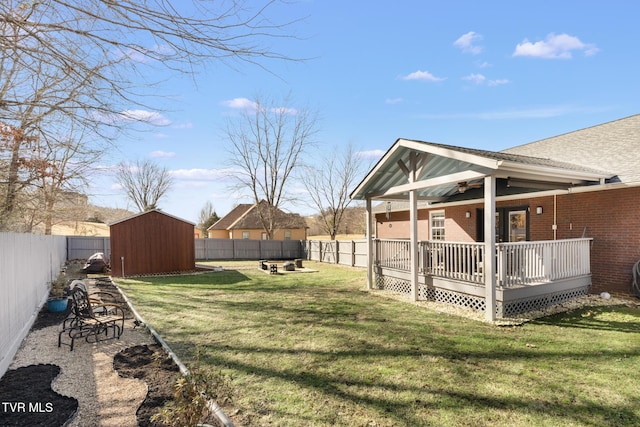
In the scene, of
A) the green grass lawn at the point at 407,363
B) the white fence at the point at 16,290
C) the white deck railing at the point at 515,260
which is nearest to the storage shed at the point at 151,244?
the white fence at the point at 16,290

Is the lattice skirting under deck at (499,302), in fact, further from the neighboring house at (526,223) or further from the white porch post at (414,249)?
the white porch post at (414,249)

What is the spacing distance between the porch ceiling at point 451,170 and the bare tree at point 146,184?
129ft

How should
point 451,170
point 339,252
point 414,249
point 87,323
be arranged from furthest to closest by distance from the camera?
point 339,252
point 451,170
point 414,249
point 87,323

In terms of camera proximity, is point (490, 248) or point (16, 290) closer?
point (16, 290)

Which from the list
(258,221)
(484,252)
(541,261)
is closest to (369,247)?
(484,252)

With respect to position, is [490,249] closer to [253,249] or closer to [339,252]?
[339,252]

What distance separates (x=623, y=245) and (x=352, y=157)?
25.5 meters

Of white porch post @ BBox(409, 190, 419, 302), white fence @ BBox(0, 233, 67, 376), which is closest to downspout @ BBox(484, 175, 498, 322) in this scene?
white porch post @ BBox(409, 190, 419, 302)

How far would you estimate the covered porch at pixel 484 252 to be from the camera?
6898 mm

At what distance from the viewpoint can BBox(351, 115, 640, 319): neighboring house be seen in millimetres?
7141

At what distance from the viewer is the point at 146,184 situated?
43094 millimetres

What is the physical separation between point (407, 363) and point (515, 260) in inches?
167

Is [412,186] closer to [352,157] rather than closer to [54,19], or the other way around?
[54,19]

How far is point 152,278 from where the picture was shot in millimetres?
14672
